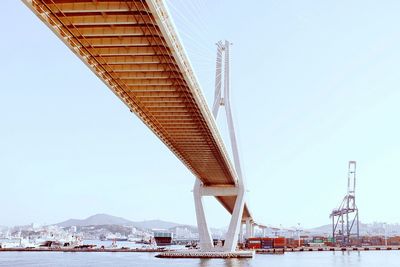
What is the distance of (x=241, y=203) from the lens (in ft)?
159

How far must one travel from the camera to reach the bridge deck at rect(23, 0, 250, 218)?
16.6 metres

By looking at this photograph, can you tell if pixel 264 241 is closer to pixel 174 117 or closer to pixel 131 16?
pixel 174 117

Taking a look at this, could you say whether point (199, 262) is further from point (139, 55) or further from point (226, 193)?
point (139, 55)

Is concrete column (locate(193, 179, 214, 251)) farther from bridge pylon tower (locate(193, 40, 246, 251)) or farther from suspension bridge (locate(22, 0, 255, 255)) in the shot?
suspension bridge (locate(22, 0, 255, 255))

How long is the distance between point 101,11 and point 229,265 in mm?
24947

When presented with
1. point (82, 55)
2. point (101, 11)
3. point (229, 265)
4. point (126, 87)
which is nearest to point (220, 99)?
point (229, 265)

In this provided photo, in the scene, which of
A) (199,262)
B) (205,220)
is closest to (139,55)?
(199,262)

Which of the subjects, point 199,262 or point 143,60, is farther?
point 199,262

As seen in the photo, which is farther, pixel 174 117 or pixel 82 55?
pixel 174 117

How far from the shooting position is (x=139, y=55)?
20391mm

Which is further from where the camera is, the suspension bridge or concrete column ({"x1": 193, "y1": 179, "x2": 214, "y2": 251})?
concrete column ({"x1": 193, "y1": 179, "x2": 214, "y2": 251})

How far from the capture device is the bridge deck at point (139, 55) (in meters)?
16.6

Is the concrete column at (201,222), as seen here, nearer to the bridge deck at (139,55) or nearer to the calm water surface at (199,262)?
the calm water surface at (199,262)

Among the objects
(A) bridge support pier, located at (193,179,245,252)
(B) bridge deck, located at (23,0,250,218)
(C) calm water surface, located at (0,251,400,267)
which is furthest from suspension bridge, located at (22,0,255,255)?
(A) bridge support pier, located at (193,179,245,252)
